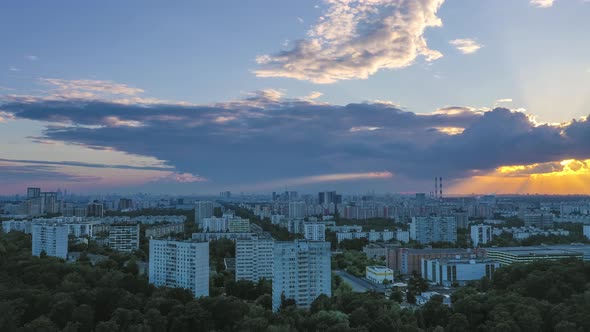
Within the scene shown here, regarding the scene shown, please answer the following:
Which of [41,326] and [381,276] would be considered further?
[381,276]

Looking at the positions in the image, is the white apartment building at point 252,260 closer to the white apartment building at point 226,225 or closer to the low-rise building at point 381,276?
the low-rise building at point 381,276

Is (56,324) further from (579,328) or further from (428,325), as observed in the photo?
(579,328)

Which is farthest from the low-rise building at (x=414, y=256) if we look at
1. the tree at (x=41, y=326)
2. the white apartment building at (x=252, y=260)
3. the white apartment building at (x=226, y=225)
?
the tree at (x=41, y=326)

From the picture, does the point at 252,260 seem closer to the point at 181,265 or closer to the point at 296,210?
the point at 181,265

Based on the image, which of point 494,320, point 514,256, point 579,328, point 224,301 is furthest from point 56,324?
point 514,256

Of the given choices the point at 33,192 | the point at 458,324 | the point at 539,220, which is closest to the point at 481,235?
the point at 539,220

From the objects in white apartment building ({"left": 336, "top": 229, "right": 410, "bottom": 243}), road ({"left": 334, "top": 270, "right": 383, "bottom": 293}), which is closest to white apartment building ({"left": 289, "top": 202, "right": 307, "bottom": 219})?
white apartment building ({"left": 336, "top": 229, "right": 410, "bottom": 243})

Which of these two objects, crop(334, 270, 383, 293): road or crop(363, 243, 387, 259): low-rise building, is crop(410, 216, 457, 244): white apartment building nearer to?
crop(363, 243, 387, 259): low-rise building
